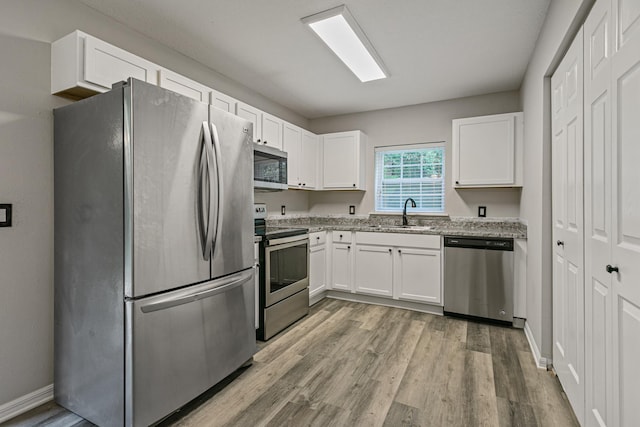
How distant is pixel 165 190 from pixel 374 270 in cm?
269

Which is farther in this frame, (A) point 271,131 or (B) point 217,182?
(A) point 271,131

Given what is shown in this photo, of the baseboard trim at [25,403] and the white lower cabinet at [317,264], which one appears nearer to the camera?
the baseboard trim at [25,403]

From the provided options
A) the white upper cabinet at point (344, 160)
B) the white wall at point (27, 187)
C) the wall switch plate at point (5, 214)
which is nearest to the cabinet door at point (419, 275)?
the white upper cabinet at point (344, 160)

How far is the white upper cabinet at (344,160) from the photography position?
14.1ft

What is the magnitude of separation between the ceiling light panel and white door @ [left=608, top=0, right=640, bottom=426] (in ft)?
5.09

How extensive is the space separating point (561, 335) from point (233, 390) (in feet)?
7.01

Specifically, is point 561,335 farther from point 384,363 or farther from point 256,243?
point 256,243

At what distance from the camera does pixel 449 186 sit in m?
4.04

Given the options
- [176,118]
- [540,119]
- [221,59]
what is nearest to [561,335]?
[540,119]

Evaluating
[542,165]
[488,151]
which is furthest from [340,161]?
[542,165]

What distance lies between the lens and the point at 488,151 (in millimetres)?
3512

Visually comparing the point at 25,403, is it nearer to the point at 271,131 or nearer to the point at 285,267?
the point at 285,267

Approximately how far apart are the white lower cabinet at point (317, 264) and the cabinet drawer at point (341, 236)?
5.1 inches

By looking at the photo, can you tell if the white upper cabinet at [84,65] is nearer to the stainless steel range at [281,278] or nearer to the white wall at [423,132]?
the stainless steel range at [281,278]
